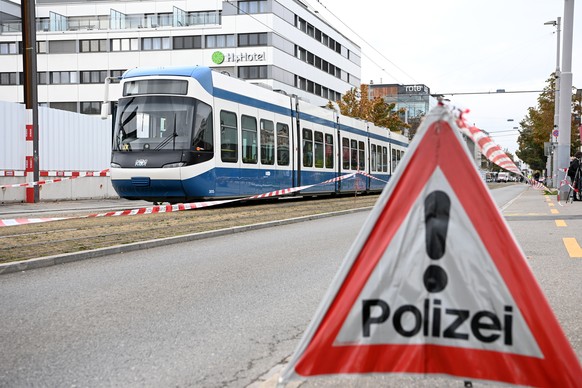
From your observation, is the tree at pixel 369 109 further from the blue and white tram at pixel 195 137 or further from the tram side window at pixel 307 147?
the blue and white tram at pixel 195 137

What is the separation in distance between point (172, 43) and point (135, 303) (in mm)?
53298

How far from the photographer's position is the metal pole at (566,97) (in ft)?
79.5

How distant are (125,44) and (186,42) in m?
5.36

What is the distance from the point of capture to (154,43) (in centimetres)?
5647

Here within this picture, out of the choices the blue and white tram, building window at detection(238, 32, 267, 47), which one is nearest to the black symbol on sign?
the blue and white tram

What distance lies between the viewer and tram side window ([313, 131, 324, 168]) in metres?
24.2

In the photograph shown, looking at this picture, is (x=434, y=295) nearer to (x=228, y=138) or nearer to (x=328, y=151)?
(x=228, y=138)

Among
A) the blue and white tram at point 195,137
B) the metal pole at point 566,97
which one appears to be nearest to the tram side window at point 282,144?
the blue and white tram at point 195,137

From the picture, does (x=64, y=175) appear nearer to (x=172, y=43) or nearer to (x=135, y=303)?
(x=135, y=303)

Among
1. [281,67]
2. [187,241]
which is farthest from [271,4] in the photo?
[187,241]

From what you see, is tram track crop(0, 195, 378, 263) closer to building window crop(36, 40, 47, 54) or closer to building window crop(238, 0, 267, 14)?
building window crop(238, 0, 267, 14)

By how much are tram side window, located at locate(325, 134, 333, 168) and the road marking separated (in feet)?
49.7

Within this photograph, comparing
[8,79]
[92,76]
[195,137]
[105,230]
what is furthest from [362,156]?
[8,79]

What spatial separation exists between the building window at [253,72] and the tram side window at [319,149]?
1260 inches
